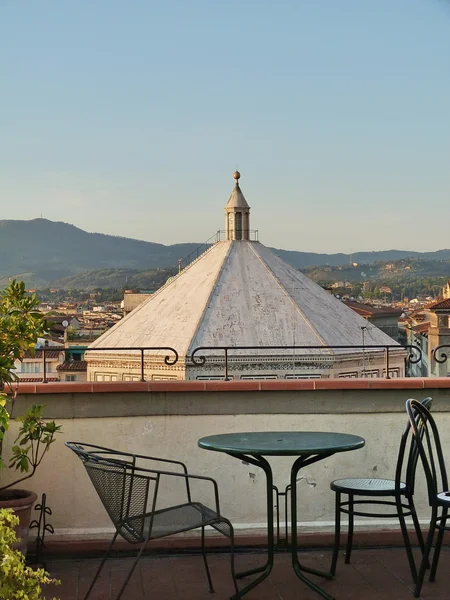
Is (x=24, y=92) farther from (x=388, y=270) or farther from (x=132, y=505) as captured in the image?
(x=132, y=505)

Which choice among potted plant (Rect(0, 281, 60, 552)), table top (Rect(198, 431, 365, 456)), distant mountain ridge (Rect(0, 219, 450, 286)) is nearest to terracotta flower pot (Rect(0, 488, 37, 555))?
potted plant (Rect(0, 281, 60, 552))

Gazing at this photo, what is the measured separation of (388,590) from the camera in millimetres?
4562

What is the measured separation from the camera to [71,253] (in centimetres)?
16300

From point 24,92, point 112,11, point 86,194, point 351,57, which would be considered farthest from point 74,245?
point 112,11

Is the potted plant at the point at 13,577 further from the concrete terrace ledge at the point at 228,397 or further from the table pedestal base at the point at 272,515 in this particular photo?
the concrete terrace ledge at the point at 228,397

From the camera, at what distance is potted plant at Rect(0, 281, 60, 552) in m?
4.77

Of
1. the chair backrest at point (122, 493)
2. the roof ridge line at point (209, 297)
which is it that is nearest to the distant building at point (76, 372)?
the roof ridge line at point (209, 297)

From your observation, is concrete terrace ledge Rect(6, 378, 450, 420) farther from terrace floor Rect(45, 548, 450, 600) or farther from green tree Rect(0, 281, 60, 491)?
terrace floor Rect(45, 548, 450, 600)

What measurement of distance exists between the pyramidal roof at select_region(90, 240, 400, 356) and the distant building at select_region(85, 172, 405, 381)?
0.06 m

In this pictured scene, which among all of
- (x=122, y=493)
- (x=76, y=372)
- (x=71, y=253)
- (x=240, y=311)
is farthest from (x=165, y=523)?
(x=71, y=253)

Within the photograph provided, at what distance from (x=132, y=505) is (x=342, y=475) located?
171cm

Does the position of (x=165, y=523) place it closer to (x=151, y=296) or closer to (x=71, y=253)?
(x=151, y=296)

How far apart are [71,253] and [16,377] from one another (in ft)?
526

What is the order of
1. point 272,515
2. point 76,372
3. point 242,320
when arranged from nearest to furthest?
point 272,515, point 242,320, point 76,372
